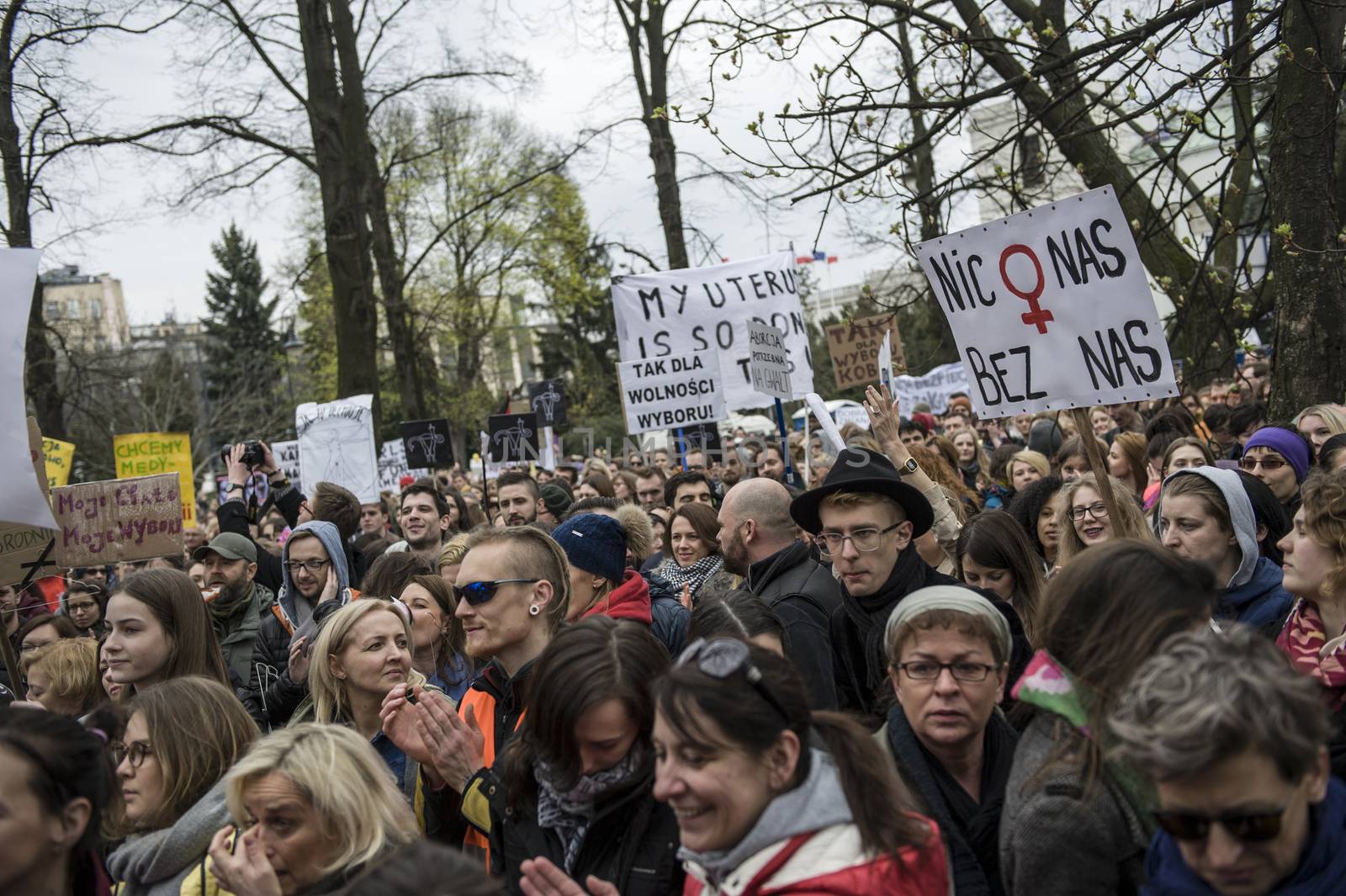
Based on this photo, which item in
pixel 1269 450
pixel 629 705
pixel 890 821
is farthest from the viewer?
pixel 1269 450

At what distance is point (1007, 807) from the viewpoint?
8.23ft

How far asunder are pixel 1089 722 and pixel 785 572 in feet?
7.83

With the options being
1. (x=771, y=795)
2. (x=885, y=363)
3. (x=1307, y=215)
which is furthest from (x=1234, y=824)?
(x=885, y=363)

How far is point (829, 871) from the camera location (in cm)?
235

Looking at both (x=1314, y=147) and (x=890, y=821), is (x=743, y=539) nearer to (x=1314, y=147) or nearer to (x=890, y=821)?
(x=890, y=821)

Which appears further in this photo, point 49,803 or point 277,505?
point 277,505

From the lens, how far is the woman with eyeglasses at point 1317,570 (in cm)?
348

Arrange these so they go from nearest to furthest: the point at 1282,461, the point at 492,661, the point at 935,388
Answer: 1. the point at 492,661
2. the point at 1282,461
3. the point at 935,388

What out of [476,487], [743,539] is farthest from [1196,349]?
[476,487]

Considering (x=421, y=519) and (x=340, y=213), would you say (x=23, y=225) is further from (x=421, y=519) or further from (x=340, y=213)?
(x=421, y=519)

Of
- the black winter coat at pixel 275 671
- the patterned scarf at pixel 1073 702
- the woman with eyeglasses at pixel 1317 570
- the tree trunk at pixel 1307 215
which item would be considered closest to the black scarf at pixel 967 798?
the patterned scarf at pixel 1073 702

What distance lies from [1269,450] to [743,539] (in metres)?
2.67

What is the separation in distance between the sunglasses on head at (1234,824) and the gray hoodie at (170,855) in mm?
2389

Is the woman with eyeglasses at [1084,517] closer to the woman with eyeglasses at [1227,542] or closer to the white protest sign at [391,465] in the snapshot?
the woman with eyeglasses at [1227,542]
